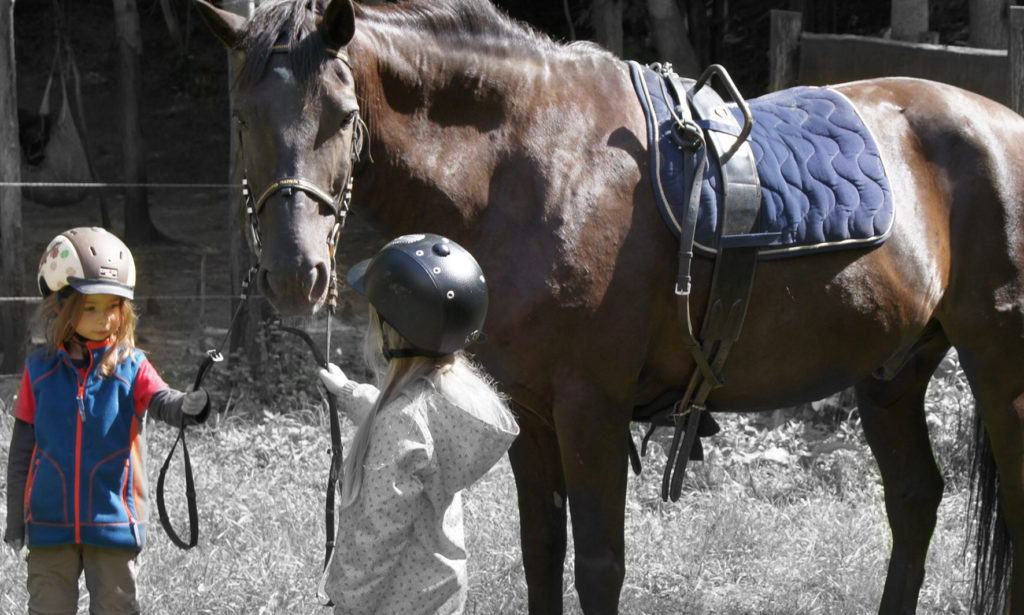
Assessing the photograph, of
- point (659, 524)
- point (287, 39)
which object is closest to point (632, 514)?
point (659, 524)

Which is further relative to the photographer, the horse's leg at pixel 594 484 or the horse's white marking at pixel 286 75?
the horse's leg at pixel 594 484


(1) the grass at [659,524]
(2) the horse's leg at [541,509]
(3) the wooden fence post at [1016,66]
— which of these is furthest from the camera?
(3) the wooden fence post at [1016,66]

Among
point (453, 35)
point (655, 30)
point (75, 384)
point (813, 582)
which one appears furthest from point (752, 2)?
point (75, 384)

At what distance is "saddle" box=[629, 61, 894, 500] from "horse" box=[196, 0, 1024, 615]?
55 mm

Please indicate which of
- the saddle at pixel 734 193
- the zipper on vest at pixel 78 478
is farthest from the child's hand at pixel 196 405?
the saddle at pixel 734 193

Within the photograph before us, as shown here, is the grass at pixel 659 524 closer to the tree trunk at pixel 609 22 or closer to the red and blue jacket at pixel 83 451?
the red and blue jacket at pixel 83 451

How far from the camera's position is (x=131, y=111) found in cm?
1090

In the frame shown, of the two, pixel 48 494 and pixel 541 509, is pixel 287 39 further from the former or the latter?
pixel 541 509

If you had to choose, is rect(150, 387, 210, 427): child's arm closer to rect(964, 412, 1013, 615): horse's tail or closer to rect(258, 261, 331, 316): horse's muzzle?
rect(258, 261, 331, 316): horse's muzzle

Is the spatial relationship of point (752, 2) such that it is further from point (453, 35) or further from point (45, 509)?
point (45, 509)

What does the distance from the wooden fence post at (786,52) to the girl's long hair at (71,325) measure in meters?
3.62

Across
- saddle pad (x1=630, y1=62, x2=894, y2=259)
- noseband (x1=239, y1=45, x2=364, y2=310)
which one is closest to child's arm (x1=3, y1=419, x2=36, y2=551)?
noseband (x1=239, y1=45, x2=364, y2=310)

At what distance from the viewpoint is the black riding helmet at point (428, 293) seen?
2338mm

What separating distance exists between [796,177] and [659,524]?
6.68 ft
